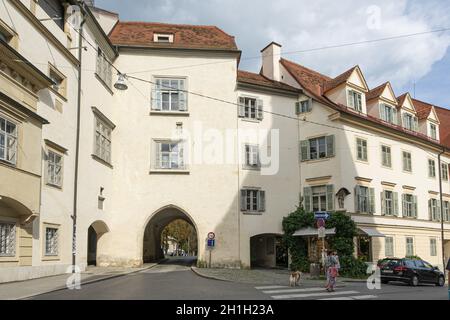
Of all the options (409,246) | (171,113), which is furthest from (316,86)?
(409,246)

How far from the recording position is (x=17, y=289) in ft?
53.4

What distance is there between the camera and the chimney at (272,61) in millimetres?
37250

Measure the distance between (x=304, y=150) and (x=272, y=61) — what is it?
8083 mm

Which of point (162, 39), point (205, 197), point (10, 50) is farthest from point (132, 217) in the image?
point (10, 50)

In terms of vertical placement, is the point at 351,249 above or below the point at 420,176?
below

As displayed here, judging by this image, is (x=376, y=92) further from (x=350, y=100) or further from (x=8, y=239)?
(x=8, y=239)

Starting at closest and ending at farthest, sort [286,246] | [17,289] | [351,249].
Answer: [17,289] → [351,249] → [286,246]

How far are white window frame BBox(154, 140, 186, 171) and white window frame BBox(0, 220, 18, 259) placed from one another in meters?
12.5

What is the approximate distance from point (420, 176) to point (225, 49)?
58.5ft

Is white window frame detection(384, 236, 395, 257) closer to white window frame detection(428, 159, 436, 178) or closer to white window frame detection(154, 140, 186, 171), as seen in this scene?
white window frame detection(428, 159, 436, 178)

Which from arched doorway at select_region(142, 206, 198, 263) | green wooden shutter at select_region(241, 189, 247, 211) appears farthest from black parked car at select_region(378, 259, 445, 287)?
arched doorway at select_region(142, 206, 198, 263)

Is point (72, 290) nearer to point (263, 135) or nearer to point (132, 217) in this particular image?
point (132, 217)

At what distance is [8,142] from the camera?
18.1 m

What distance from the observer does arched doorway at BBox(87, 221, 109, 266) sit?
2889 centimetres
